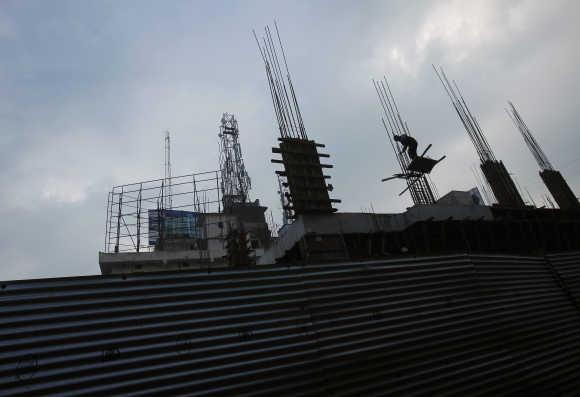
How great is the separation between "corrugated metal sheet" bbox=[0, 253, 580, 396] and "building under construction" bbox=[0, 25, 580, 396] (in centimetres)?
2

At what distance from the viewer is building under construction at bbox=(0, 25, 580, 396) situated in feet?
15.7

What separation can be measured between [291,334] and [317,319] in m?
0.67

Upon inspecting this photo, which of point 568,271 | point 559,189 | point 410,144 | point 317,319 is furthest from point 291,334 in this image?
point 559,189

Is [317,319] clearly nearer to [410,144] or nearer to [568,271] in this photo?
[568,271]

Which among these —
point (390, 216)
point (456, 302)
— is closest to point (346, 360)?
point (456, 302)

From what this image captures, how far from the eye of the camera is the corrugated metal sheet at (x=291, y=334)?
4.70m

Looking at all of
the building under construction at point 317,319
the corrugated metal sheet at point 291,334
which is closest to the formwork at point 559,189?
the building under construction at point 317,319

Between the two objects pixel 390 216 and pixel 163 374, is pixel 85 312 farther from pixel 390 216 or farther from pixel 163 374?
pixel 390 216

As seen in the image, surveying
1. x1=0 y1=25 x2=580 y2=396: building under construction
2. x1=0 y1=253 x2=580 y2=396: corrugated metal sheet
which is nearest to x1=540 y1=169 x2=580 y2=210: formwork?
x1=0 y1=25 x2=580 y2=396: building under construction

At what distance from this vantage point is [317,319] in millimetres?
6562

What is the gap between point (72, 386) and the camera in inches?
176

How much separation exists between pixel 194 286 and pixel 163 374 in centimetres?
147

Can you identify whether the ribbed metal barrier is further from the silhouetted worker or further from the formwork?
the formwork

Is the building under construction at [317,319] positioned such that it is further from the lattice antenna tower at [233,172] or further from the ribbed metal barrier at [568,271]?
the lattice antenna tower at [233,172]
